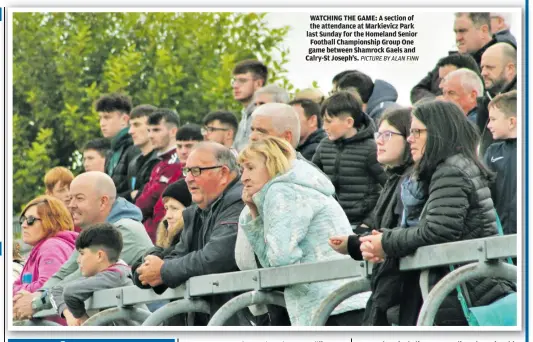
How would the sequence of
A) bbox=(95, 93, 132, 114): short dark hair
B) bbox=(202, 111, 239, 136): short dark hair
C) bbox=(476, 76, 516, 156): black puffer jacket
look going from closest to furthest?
bbox=(476, 76, 516, 156): black puffer jacket < bbox=(202, 111, 239, 136): short dark hair < bbox=(95, 93, 132, 114): short dark hair

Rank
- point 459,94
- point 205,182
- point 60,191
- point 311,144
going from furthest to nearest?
point 60,191
point 311,144
point 459,94
point 205,182

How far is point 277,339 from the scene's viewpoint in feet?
28.1

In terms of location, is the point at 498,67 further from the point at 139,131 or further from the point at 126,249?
the point at 139,131

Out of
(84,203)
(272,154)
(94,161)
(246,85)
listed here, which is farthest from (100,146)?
(272,154)

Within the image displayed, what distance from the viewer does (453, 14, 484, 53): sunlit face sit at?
10.5 m

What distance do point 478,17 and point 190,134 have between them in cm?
224

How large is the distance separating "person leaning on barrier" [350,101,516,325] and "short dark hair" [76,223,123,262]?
223 cm

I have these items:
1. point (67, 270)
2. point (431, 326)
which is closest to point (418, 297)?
point (431, 326)

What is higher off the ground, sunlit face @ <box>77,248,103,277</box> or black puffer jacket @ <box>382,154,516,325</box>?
black puffer jacket @ <box>382,154,516,325</box>

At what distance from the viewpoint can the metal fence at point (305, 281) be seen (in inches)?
295

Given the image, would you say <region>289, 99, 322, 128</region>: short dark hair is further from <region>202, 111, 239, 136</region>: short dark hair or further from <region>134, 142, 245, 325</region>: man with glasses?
<region>134, 142, 245, 325</region>: man with glasses

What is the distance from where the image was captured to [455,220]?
7.59 meters

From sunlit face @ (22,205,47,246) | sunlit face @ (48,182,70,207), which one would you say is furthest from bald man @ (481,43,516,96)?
sunlit face @ (48,182,70,207)
